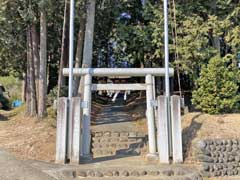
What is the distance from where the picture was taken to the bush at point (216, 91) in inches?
531

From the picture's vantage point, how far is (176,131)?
1055 cm

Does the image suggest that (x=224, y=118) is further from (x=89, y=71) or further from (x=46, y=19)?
(x=46, y=19)

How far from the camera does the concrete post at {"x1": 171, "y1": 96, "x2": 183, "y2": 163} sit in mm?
10500

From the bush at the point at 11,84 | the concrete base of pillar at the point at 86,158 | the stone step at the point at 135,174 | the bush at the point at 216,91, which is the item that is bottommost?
the stone step at the point at 135,174

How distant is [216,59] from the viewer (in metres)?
14.0

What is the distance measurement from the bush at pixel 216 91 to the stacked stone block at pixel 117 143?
8.13 ft

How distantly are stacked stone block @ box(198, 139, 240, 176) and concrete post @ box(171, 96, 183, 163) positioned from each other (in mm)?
623

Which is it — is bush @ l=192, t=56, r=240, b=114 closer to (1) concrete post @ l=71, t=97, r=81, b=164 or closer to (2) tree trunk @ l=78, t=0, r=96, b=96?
(2) tree trunk @ l=78, t=0, r=96, b=96

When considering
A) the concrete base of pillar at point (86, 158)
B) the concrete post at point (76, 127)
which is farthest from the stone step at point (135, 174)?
the concrete base of pillar at point (86, 158)

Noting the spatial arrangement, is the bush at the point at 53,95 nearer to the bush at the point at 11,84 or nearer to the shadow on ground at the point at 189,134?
the shadow on ground at the point at 189,134

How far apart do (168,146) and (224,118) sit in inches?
121

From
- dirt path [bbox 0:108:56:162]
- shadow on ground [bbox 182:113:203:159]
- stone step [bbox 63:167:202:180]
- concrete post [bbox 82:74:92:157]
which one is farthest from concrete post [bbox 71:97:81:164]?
shadow on ground [bbox 182:113:203:159]

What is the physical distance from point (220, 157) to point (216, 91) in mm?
4013

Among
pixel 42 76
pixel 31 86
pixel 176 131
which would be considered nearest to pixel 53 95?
pixel 31 86
